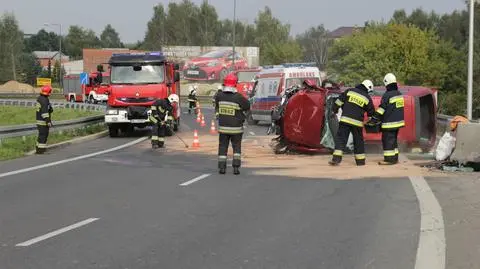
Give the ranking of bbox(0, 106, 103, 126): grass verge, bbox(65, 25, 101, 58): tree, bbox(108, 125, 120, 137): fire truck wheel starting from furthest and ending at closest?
1. bbox(65, 25, 101, 58): tree
2. bbox(0, 106, 103, 126): grass verge
3. bbox(108, 125, 120, 137): fire truck wheel

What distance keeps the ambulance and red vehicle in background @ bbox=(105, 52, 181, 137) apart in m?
4.85

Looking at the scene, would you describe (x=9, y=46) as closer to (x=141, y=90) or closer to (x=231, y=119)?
(x=141, y=90)

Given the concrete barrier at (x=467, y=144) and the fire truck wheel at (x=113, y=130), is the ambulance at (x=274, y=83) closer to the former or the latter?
the fire truck wheel at (x=113, y=130)

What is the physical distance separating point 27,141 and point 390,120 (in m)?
10.8

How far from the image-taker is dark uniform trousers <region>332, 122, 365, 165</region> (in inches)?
507

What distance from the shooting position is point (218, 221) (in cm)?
780

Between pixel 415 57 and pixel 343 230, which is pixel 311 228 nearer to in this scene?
pixel 343 230

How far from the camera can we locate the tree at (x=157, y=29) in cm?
11094

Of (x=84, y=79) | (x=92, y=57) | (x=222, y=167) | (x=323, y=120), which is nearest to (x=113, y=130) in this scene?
A: (x=323, y=120)

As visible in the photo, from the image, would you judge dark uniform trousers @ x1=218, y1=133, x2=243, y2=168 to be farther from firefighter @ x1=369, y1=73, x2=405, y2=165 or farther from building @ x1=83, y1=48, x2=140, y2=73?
building @ x1=83, y1=48, x2=140, y2=73

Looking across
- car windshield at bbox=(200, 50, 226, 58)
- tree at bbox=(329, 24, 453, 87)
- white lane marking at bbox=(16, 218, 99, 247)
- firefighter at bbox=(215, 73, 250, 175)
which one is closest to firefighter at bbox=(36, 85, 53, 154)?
firefighter at bbox=(215, 73, 250, 175)

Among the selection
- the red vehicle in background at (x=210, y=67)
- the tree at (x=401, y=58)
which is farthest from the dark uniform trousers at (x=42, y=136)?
the red vehicle in background at (x=210, y=67)

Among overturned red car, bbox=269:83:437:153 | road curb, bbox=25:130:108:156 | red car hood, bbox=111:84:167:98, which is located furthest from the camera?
red car hood, bbox=111:84:167:98

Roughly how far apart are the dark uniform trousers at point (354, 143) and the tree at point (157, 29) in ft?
322
